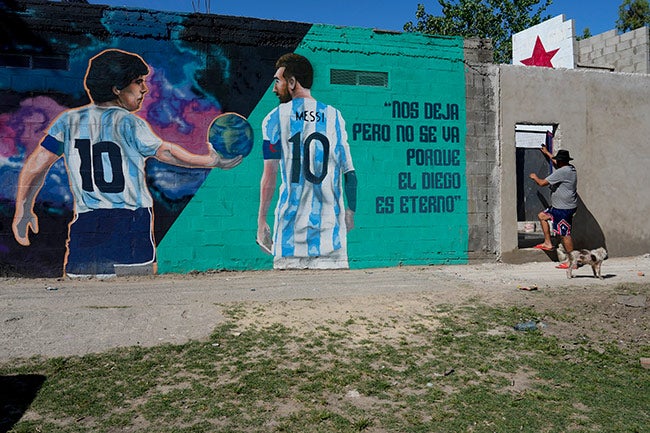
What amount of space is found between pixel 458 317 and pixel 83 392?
3.79 metres

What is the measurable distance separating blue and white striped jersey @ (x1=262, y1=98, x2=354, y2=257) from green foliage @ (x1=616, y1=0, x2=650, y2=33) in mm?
33853

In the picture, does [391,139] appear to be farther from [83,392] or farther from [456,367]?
[83,392]

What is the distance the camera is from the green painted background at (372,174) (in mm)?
8336

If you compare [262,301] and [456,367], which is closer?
[456,367]

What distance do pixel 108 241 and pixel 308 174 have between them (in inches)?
126

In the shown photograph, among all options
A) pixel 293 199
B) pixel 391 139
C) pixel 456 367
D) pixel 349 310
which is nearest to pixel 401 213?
pixel 391 139

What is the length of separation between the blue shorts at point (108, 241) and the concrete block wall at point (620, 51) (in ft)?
31.3

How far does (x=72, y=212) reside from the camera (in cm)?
783

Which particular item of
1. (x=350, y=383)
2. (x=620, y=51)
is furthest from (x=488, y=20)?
(x=350, y=383)

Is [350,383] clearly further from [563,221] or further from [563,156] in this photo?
[563,156]

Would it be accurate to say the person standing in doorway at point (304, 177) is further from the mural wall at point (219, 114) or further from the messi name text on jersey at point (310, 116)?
the mural wall at point (219, 114)

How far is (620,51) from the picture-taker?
12672mm

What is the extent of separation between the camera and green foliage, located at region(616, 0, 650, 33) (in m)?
34.9

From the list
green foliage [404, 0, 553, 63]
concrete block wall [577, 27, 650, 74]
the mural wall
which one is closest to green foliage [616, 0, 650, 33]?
green foliage [404, 0, 553, 63]
